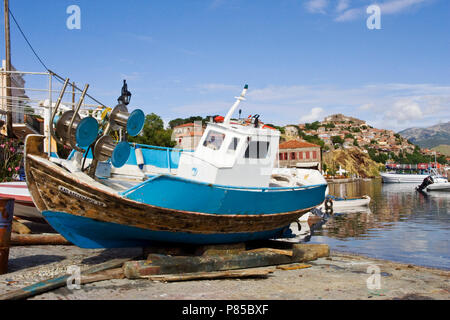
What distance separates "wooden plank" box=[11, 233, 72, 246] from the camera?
8.71 metres

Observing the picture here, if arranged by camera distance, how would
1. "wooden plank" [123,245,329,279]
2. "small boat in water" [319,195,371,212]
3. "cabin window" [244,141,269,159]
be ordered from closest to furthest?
"wooden plank" [123,245,329,279]
"cabin window" [244,141,269,159]
"small boat in water" [319,195,371,212]

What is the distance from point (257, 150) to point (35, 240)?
5.90 m

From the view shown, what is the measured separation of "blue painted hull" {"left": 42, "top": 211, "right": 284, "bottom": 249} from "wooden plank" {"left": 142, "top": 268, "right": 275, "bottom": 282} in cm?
101

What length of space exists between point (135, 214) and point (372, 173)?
6225 inches

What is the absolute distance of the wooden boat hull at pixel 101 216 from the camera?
664 cm

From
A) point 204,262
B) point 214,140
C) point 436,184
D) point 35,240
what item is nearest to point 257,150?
point 214,140

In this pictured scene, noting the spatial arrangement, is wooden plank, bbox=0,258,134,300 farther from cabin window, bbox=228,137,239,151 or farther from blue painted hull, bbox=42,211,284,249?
cabin window, bbox=228,137,239,151

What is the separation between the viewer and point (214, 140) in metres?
9.22

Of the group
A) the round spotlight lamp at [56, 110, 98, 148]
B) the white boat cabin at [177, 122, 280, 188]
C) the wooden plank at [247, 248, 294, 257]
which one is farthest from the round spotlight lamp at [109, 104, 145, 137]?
the wooden plank at [247, 248, 294, 257]

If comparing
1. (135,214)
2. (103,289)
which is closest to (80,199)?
(135,214)

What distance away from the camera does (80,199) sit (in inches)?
264

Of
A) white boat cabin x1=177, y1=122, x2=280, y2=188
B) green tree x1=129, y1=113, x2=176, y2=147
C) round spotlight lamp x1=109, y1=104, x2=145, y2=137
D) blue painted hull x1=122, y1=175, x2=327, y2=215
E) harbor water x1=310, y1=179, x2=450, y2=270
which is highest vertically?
green tree x1=129, y1=113, x2=176, y2=147
